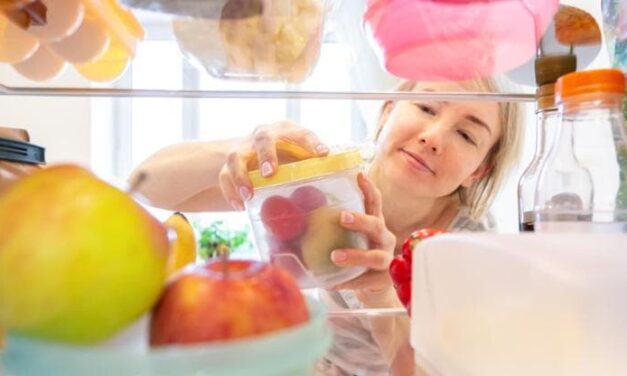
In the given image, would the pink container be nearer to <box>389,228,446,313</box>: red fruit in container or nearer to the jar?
<box>389,228,446,313</box>: red fruit in container

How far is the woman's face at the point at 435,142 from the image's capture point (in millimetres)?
1146

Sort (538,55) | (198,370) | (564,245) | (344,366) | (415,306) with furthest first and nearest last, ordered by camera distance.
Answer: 1. (344,366)
2. (538,55)
3. (415,306)
4. (564,245)
5. (198,370)

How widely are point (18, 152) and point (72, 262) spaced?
257 millimetres

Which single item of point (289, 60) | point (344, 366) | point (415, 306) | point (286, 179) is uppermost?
point (289, 60)

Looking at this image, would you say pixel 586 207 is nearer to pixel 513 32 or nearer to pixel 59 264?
pixel 513 32

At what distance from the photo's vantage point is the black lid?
49 cm

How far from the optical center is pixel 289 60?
0.64 m

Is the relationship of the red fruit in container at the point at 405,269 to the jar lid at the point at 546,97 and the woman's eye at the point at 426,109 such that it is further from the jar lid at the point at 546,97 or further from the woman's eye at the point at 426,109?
the woman's eye at the point at 426,109

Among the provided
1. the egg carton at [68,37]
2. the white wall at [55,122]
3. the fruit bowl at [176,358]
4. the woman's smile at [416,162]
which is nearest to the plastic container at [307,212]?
the egg carton at [68,37]

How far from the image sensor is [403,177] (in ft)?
3.91

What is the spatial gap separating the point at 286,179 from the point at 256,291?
11.8 inches

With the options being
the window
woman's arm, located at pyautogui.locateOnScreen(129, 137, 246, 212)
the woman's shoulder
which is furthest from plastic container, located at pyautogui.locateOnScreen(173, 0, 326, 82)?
the window

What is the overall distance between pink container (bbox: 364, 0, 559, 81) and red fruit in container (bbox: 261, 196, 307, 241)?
0.21 m

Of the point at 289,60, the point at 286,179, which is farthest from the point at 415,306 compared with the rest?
the point at 289,60
